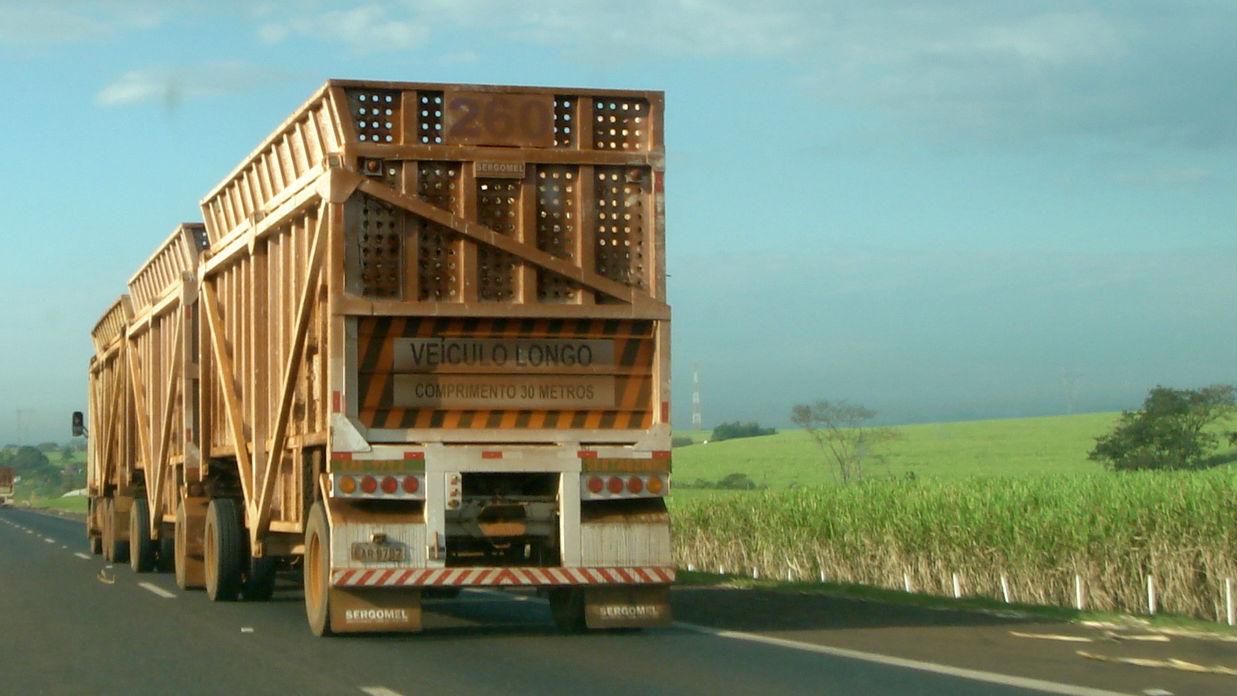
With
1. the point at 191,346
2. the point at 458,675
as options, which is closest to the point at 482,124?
the point at 458,675

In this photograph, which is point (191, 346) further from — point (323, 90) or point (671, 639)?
point (671, 639)

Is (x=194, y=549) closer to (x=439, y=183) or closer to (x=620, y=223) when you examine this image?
A: (x=439, y=183)

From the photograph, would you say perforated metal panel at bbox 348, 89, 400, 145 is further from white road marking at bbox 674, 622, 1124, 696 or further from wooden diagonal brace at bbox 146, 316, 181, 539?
wooden diagonal brace at bbox 146, 316, 181, 539

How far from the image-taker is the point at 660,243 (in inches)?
530

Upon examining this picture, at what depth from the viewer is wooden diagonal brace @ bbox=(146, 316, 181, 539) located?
826 inches

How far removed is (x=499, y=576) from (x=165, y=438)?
35.0 feet

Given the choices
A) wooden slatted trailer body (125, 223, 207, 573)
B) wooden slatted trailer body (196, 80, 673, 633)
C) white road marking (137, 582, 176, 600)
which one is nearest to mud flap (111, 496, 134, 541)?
wooden slatted trailer body (125, 223, 207, 573)

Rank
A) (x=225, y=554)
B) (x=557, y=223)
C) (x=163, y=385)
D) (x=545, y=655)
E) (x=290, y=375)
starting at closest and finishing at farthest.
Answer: (x=545, y=655), (x=557, y=223), (x=290, y=375), (x=225, y=554), (x=163, y=385)

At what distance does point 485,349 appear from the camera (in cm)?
1310

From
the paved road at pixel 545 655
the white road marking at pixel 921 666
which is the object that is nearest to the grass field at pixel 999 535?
the paved road at pixel 545 655

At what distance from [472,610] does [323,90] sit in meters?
5.24

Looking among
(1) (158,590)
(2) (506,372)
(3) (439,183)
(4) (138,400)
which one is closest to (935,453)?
(4) (138,400)

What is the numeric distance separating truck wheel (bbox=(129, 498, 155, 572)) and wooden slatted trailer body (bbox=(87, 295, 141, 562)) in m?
1.61

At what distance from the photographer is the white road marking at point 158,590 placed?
730 inches
